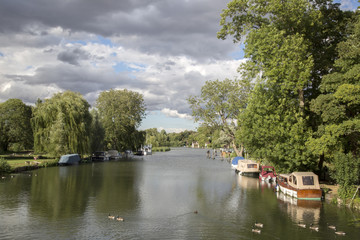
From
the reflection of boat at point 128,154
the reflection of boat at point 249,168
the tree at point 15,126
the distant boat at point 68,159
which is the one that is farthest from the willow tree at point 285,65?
the reflection of boat at point 128,154

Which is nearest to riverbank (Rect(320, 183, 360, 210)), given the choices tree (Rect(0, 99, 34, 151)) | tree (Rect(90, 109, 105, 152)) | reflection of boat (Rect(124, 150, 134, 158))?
tree (Rect(90, 109, 105, 152))

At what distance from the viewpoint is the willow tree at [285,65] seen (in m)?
30.9

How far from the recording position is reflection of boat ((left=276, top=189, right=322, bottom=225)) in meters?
23.1

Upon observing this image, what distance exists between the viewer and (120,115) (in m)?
107

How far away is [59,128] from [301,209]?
171 ft

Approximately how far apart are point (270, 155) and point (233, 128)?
136 ft

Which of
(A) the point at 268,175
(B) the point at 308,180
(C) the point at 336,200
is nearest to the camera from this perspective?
(C) the point at 336,200

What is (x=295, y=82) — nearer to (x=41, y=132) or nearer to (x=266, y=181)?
(x=266, y=181)

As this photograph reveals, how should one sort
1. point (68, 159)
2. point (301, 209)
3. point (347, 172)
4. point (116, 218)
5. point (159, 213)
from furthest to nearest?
point (68, 159) < point (347, 172) < point (301, 209) < point (159, 213) < point (116, 218)

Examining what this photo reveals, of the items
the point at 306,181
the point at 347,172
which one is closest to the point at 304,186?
the point at 306,181

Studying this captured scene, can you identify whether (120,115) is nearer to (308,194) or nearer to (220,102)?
(220,102)

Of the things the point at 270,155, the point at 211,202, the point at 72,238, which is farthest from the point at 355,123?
the point at 72,238

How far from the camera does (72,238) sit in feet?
60.9

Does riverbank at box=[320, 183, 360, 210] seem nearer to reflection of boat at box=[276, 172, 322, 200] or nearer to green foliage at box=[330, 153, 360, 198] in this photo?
green foliage at box=[330, 153, 360, 198]
